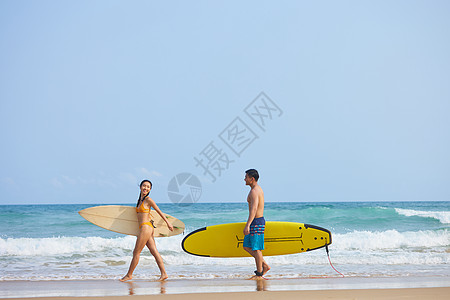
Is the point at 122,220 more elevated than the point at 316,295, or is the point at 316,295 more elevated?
the point at 122,220

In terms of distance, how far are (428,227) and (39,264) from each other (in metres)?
13.6

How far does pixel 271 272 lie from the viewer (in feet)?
22.8

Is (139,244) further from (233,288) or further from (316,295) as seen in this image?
(316,295)

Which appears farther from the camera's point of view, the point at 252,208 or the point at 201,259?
the point at 201,259

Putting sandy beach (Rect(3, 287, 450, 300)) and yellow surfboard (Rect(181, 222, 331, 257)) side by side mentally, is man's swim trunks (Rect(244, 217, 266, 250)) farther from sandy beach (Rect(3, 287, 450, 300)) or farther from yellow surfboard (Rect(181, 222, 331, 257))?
sandy beach (Rect(3, 287, 450, 300))

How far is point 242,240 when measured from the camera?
268 inches

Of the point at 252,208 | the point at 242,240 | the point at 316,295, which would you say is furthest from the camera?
the point at 242,240

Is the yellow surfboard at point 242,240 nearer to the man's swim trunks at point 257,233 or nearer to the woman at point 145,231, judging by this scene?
the man's swim trunks at point 257,233

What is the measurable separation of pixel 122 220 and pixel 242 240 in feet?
6.03

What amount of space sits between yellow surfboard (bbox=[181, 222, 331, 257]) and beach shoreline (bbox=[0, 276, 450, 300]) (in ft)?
2.68

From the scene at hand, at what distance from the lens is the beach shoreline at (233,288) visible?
454cm

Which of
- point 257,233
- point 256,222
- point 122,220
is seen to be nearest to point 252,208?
point 256,222

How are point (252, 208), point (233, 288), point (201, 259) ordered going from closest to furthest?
point (233, 288) < point (252, 208) < point (201, 259)

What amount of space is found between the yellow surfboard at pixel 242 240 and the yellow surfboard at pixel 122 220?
13.7 inches
